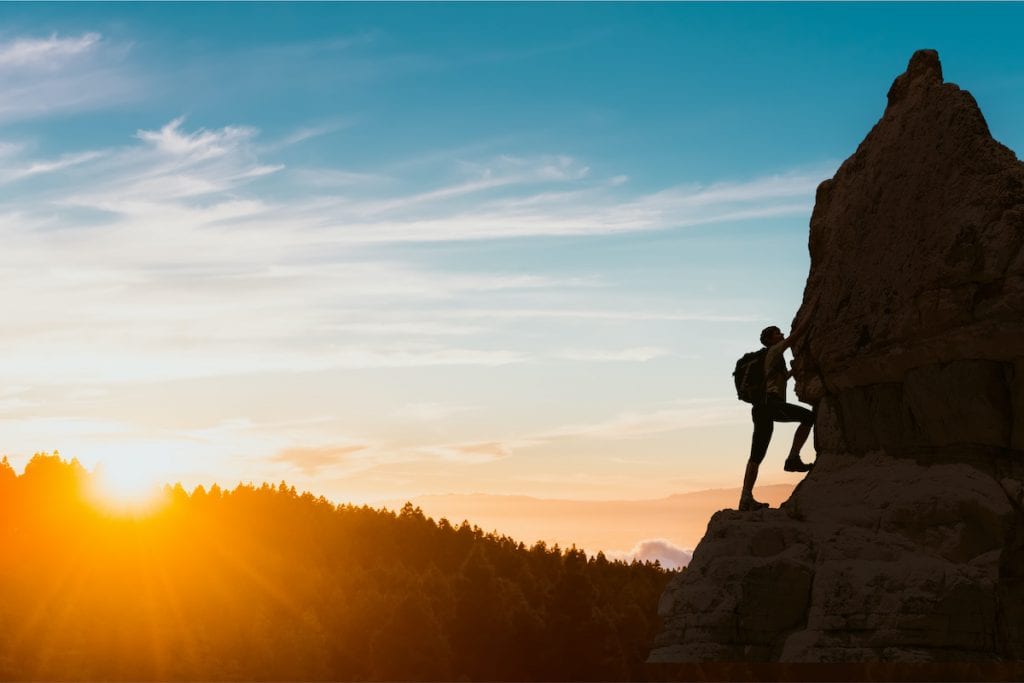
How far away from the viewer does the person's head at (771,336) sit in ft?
60.8

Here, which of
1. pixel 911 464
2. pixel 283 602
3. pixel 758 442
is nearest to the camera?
pixel 911 464

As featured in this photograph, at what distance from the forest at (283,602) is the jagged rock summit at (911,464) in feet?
115

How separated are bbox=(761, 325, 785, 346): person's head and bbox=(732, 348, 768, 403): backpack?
0.15m

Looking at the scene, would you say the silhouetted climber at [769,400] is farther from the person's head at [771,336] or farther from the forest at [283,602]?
the forest at [283,602]

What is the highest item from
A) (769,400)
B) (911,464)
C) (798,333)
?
(798,333)

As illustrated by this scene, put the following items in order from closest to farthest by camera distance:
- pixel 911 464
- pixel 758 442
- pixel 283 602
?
pixel 911 464, pixel 758 442, pixel 283 602

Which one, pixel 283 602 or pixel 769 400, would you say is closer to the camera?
pixel 769 400

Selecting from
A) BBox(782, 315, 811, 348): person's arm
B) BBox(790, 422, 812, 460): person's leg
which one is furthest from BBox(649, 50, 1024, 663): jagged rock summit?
BBox(790, 422, 812, 460): person's leg

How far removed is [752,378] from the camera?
18.4 metres

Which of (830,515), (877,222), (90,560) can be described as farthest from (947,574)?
(90,560)

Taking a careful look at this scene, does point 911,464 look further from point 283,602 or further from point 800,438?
point 283,602

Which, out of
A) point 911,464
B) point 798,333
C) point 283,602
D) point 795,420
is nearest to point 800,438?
point 795,420

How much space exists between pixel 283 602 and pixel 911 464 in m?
64.8

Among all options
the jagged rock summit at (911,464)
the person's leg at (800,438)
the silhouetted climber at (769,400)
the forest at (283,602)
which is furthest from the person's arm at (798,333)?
the forest at (283,602)
